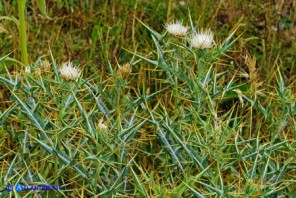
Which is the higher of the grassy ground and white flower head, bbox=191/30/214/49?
white flower head, bbox=191/30/214/49

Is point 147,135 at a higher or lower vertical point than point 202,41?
lower

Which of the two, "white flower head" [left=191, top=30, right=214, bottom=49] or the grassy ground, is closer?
the grassy ground

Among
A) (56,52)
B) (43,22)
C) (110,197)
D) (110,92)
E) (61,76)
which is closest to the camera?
(110,197)

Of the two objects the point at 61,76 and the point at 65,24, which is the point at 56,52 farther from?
the point at 61,76

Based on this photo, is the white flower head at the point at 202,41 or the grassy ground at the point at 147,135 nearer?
the grassy ground at the point at 147,135

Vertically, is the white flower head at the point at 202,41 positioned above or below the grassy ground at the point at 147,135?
above

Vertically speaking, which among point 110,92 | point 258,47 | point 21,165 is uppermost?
point 110,92

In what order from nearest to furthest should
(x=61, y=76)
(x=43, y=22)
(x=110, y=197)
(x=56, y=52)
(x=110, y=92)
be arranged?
(x=110, y=197)
(x=61, y=76)
(x=110, y=92)
(x=56, y=52)
(x=43, y=22)

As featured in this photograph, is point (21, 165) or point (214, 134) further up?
point (214, 134)

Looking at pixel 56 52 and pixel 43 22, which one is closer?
pixel 56 52

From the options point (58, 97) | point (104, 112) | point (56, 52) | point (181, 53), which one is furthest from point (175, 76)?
point (56, 52)

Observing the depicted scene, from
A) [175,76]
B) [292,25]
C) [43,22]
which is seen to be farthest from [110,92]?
[292,25]
